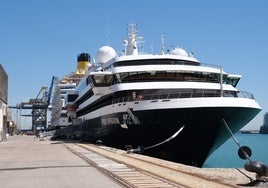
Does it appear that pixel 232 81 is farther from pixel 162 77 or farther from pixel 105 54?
pixel 105 54

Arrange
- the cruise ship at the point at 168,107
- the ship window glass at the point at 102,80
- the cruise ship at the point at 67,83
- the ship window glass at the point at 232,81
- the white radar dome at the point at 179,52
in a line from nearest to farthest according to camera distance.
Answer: the cruise ship at the point at 168,107, the ship window glass at the point at 102,80, the ship window glass at the point at 232,81, the white radar dome at the point at 179,52, the cruise ship at the point at 67,83

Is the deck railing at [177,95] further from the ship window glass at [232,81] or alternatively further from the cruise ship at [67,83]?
the cruise ship at [67,83]

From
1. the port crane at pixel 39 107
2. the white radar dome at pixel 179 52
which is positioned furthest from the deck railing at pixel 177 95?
the port crane at pixel 39 107

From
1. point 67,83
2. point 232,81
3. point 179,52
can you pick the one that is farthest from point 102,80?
point 67,83

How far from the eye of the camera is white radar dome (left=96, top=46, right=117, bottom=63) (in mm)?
43844

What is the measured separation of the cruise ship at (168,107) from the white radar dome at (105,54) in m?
10.2

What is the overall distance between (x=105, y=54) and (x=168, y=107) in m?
20.8

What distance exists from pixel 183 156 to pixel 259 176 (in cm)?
1176

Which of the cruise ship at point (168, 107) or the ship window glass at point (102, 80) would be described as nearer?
the cruise ship at point (168, 107)

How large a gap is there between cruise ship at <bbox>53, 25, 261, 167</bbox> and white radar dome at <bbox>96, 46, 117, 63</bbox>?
10.2 m

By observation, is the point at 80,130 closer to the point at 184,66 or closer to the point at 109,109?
the point at 109,109

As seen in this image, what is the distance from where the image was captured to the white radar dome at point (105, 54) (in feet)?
144

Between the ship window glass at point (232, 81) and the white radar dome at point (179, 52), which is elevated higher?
the white radar dome at point (179, 52)

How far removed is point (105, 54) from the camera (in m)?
43.9
